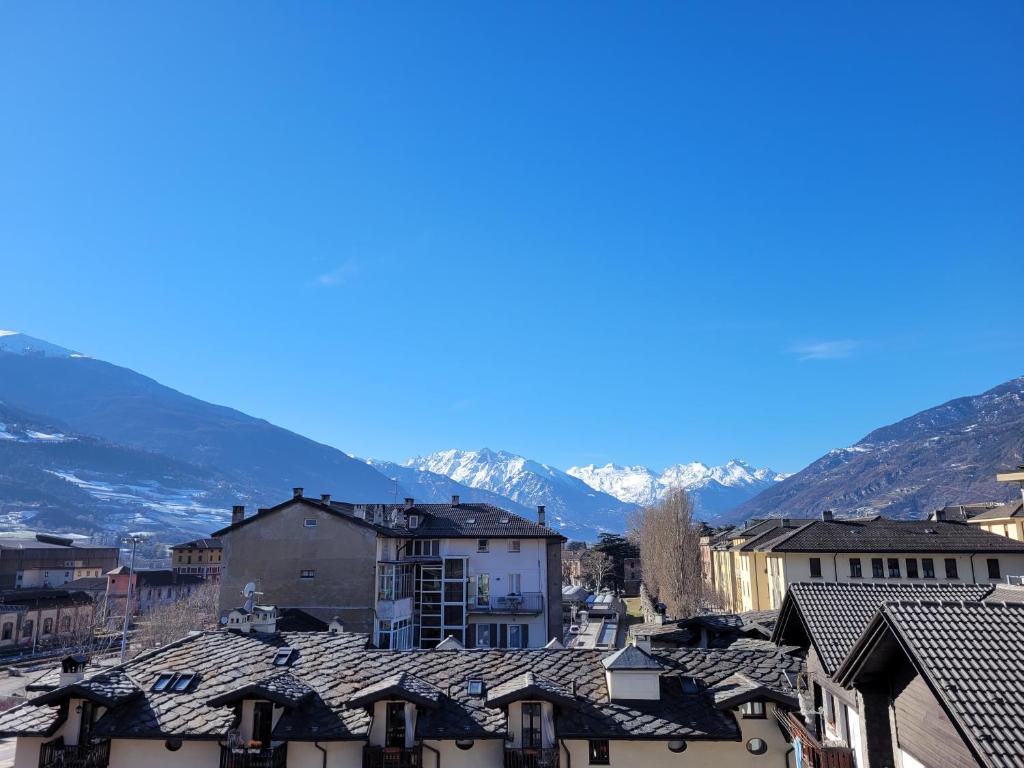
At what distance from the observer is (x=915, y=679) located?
11344 millimetres

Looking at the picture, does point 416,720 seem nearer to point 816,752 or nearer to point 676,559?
point 816,752

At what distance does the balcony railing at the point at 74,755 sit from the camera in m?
18.2

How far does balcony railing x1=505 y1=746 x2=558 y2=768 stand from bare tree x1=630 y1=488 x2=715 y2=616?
195 feet

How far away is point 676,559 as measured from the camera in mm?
79000

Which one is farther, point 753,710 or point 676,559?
point 676,559

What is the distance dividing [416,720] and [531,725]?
293 cm

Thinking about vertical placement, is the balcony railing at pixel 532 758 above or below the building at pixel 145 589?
below

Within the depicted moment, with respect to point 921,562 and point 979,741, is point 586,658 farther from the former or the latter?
point 921,562

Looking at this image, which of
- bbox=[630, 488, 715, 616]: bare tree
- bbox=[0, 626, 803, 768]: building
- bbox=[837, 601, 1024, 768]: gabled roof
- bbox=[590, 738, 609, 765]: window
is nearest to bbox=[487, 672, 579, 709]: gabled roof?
bbox=[0, 626, 803, 768]: building

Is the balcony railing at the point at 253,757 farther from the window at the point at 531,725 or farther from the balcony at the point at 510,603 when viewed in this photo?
the balcony at the point at 510,603

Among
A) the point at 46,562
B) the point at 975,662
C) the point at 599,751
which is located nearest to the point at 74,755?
the point at 599,751

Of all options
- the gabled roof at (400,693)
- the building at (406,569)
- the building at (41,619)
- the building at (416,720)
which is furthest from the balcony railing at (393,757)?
the building at (41,619)

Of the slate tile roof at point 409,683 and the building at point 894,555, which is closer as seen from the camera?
the slate tile roof at point 409,683

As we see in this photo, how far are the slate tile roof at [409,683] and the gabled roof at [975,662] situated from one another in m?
9.60
